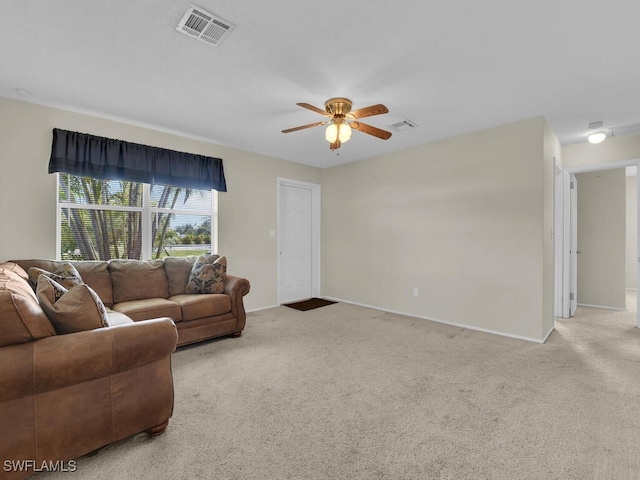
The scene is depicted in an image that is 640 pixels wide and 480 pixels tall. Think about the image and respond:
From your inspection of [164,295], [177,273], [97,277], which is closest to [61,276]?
[97,277]

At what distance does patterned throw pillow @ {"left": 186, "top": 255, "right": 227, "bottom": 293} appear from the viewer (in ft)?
11.9

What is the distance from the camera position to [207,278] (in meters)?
3.64

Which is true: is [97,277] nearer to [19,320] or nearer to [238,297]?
[238,297]

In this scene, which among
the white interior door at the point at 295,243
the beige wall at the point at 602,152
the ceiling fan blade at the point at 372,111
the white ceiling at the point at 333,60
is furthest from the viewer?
the white interior door at the point at 295,243

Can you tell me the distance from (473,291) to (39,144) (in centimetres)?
509

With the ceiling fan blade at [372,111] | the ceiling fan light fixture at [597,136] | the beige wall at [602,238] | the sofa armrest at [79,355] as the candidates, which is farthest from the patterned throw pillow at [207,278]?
the beige wall at [602,238]

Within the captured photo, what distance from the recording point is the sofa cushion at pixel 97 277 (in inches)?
124

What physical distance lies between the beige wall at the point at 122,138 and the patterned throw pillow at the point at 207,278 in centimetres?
78

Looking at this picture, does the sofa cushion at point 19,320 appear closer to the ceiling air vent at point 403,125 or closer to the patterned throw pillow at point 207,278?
the patterned throw pillow at point 207,278

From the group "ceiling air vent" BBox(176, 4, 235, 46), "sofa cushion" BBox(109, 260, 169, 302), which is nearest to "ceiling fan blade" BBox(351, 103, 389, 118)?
"ceiling air vent" BBox(176, 4, 235, 46)

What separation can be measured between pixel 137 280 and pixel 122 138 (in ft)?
5.50

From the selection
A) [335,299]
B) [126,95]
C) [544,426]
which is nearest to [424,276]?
[335,299]

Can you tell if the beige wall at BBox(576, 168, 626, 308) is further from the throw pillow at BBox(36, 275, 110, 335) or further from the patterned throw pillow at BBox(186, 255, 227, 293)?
the throw pillow at BBox(36, 275, 110, 335)

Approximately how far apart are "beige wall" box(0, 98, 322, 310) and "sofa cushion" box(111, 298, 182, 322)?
3.31ft
